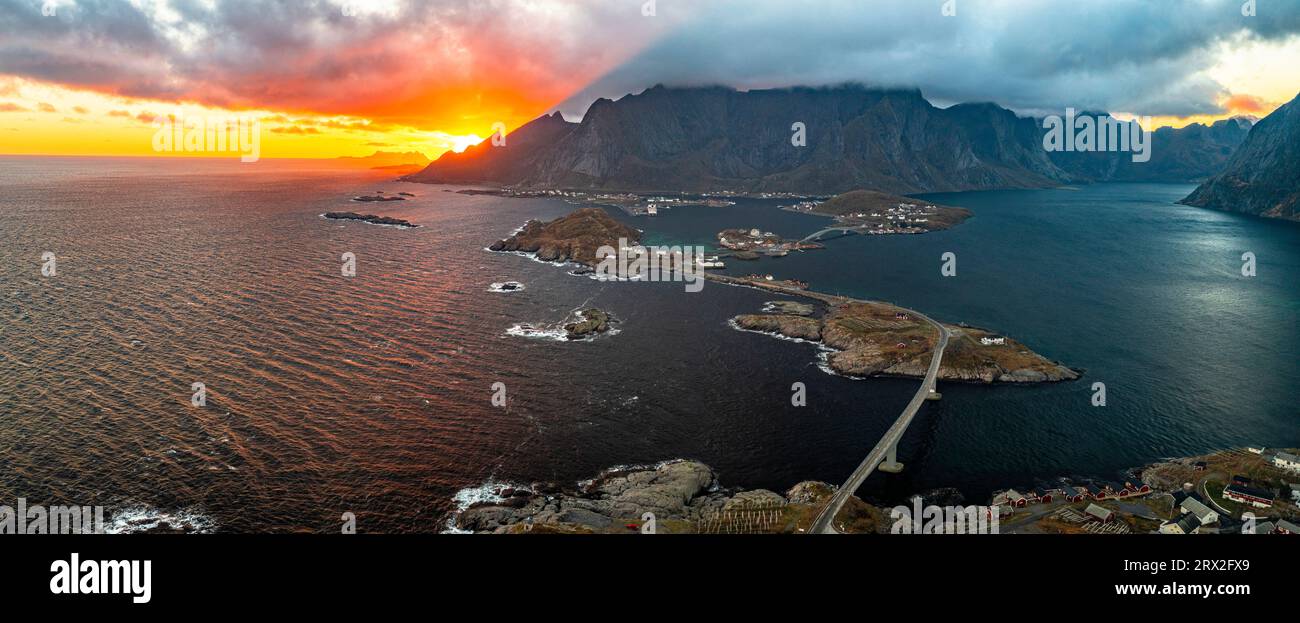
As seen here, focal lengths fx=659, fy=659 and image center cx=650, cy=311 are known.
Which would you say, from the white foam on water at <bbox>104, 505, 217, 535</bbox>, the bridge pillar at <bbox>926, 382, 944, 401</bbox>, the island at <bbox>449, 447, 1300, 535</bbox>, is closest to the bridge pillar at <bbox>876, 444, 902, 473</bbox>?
the island at <bbox>449, 447, 1300, 535</bbox>

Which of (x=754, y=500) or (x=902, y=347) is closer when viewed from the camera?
(x=754, y=500)

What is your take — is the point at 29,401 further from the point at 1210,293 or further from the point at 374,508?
the point at 1210,293

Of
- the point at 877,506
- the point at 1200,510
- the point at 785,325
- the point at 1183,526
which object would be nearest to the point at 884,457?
the point at 877,506

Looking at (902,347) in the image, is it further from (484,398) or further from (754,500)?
(484,398)

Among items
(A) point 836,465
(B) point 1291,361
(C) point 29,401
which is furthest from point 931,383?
(C) point 29,401

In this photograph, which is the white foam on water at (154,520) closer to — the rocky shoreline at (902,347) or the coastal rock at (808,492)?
the coastal rock at (808,492)

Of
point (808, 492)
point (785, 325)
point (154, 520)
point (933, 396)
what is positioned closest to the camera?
point (154, 520)

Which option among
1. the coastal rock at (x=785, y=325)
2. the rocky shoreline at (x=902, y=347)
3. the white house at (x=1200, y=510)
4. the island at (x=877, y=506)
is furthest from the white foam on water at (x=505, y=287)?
the white house at (x=1200, y=510)
